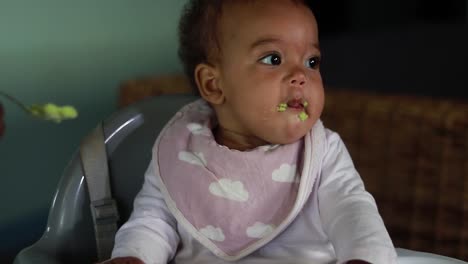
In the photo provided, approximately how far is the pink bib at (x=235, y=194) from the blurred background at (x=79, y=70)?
1.88 feet

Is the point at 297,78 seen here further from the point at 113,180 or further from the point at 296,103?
the point at 113,180

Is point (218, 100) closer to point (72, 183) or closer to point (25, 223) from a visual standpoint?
point (72, 183)

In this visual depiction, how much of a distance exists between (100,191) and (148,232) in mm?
118

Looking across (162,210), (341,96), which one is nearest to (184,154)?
(162,210)

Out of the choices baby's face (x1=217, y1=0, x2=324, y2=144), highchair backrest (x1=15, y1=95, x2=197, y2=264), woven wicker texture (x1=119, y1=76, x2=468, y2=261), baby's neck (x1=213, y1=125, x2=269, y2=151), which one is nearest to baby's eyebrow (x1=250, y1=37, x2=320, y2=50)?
baby's face (x1=217, y1=0, x2=324, y2=144)

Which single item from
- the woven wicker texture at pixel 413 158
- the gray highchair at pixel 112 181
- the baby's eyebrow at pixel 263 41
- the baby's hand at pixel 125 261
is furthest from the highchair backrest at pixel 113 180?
the woven wicker texture at pixel 413 158

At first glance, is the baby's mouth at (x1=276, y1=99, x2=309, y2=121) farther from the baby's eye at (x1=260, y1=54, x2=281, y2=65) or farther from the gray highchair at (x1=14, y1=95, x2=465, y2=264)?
the gray highchair at (x1=14, y1=95, x2=465, y2=264)

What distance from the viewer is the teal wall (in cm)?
127

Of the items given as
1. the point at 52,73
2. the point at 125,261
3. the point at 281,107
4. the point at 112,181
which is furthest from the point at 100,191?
the point at 52,73

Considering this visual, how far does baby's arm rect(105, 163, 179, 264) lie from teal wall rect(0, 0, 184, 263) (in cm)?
52

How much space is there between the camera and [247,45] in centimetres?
74

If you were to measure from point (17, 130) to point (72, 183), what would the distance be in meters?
0.48

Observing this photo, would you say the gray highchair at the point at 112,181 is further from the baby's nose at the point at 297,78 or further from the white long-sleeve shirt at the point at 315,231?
the baby's nose at the point at 297,78

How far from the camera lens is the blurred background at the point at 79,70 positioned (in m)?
1.28
